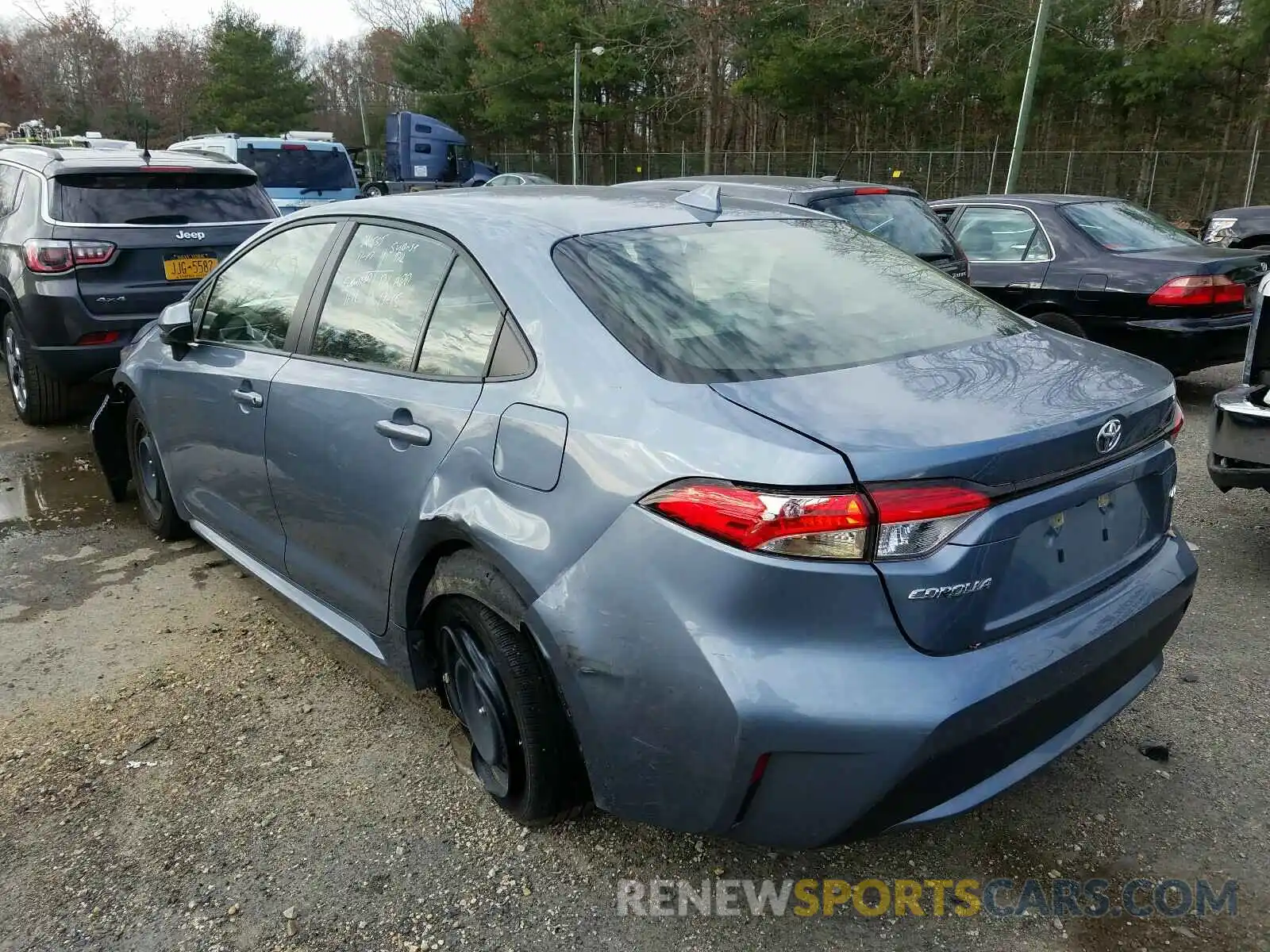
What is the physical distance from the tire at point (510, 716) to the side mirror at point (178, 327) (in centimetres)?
182

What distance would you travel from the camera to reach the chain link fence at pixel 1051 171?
25359 mm

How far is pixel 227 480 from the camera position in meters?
3.48

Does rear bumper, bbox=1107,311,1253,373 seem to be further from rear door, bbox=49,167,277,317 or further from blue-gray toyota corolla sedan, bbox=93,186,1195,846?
rear door, bbox=49,167,277,317

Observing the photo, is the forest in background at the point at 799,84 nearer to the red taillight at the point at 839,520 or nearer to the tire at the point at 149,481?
the tire at the point at 149,481

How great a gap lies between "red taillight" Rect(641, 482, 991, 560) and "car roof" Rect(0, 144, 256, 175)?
596 cm

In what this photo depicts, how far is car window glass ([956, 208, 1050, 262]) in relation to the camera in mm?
7262

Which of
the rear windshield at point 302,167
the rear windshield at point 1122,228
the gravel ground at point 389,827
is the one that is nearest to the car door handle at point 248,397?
the gravel ground at point 389,827

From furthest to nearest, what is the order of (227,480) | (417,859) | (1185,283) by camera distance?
1. (1185,283)
2. (227,480)
3. (417,859)

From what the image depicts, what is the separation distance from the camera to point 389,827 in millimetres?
2525

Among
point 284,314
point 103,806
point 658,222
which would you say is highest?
point 658,222

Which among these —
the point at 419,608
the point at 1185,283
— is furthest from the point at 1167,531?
the point at 1185,283

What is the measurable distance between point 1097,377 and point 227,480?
2877 millimetres

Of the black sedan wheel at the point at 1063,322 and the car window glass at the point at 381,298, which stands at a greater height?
the car window glass at the point at 381,298

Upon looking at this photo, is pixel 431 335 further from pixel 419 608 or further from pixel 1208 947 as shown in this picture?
pixel 1208 947
